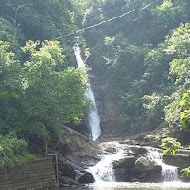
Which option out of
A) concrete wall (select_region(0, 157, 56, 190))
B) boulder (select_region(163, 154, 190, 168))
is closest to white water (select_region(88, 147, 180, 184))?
boulder (select_region(163, 154, 190, 168))

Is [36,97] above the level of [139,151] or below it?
above

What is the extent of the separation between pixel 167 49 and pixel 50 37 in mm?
12257

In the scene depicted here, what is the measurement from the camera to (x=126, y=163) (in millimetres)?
22875

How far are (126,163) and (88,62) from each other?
26396 millimetres

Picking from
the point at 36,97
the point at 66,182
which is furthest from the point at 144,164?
the point at 36,97

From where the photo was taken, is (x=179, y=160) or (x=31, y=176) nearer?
(x=31, y=176)

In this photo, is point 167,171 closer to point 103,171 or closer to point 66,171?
point 103,171

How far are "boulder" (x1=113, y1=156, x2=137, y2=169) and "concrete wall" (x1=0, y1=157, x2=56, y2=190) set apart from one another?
4953 mm

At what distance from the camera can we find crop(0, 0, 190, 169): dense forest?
20469 mm

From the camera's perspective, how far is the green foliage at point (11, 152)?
53.4ft

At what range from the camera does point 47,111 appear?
20812mm

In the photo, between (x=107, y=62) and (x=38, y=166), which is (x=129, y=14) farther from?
(x=38, y=166)

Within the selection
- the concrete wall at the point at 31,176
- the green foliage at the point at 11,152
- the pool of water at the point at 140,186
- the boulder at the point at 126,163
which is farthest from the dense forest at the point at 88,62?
the boulder at the point at 126,163

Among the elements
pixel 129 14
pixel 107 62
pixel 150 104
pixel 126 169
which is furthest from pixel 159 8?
pixel 126 169
